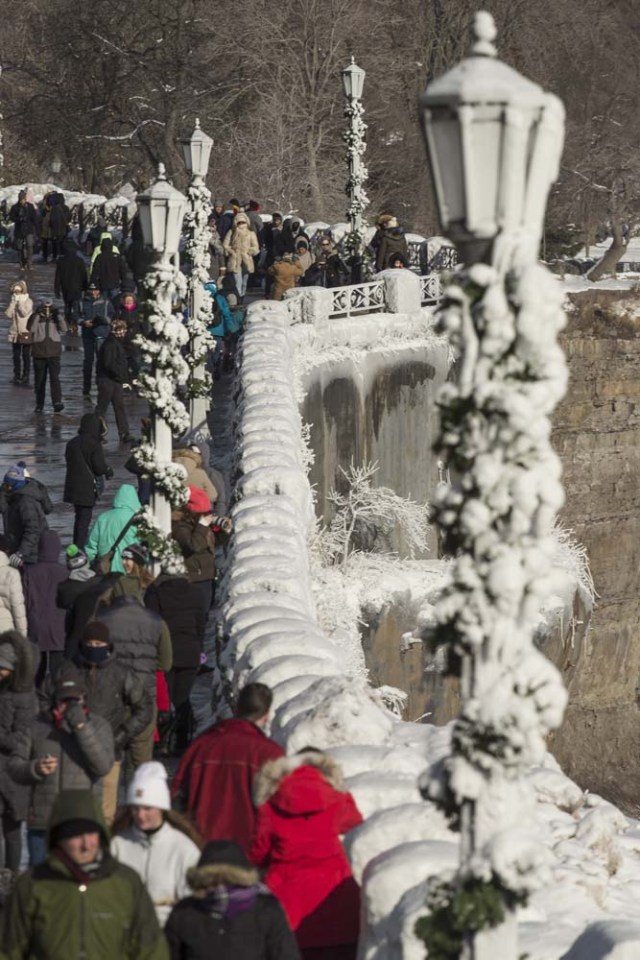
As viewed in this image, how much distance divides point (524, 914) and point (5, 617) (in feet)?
16.5

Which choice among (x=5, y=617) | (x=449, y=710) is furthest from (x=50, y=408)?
(x=5, y=617)

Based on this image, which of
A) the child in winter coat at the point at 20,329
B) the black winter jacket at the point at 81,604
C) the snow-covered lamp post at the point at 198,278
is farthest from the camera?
the child in winter coat at the point at 20,329

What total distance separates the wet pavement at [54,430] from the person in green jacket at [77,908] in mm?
11976

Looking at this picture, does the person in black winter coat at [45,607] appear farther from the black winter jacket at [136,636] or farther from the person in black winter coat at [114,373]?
the person in black winter coat at [114,373]

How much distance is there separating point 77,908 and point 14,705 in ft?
9.94

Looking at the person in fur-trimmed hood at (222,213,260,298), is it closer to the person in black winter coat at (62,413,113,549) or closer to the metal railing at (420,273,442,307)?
the metal railing at (420,273,442,307)

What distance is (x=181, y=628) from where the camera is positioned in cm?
1182

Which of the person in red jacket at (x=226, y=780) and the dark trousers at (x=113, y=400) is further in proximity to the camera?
the dark trousers at (x=113, y=400)

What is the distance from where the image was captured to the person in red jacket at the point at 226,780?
306 inches

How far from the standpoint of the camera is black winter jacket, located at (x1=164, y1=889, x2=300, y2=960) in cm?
617

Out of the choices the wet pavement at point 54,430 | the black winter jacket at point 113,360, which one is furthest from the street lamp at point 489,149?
the black winter jacket at point 113,360

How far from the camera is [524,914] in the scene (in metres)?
7.55

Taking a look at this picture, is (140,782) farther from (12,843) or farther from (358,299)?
(358,299)

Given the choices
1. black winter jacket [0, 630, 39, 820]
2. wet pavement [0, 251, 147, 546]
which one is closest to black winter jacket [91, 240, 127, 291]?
wet pavement [0, 251, 147, 546]
